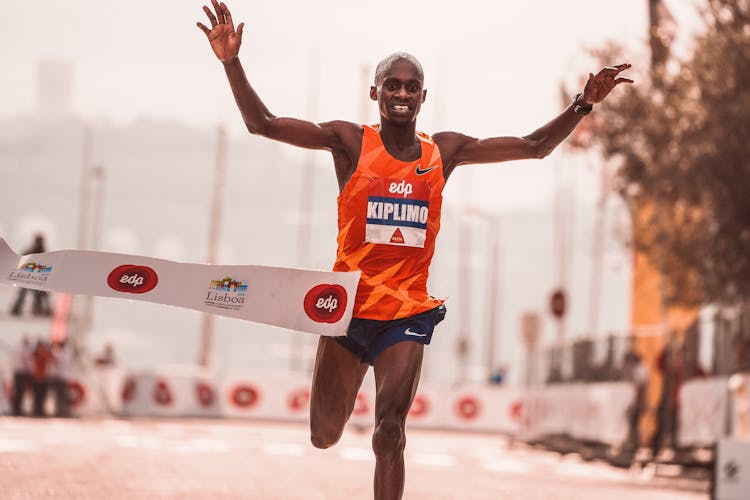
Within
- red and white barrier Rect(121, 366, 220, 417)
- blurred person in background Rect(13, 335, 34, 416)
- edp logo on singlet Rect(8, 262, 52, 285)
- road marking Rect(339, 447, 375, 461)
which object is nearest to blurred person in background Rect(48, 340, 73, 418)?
blurred person in background Rect(13, 335, 34, 416)

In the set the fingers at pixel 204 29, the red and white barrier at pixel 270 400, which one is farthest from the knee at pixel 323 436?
the red and white barrier at pixel 270 400

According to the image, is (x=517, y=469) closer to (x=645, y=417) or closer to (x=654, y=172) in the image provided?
(x=645, y=417)

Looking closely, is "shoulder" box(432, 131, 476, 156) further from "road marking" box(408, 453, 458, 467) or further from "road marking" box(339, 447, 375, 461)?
"road marking" box(339, 447, 375, 461)

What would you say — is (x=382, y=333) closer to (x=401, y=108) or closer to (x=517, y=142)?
(x=401, y=108)

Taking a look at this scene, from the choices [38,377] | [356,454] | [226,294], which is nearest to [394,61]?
[226,294]

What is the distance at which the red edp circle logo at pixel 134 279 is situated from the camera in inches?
301

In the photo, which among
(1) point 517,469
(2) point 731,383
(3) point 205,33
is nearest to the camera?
(3) point 205,33

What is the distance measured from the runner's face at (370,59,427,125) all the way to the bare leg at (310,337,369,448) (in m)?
1.10

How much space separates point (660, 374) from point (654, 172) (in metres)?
2.93

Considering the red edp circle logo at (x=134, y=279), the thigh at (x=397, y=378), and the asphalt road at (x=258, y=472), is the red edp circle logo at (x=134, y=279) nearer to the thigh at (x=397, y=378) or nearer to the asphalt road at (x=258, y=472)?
the thigh at (x=397, y=378)

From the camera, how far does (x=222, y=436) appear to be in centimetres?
2561

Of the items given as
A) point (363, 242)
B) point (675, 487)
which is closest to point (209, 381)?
point (675, 487)

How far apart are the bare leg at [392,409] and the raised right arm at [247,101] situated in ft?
3.34

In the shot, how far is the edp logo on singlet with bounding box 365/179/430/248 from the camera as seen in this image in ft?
23.6
